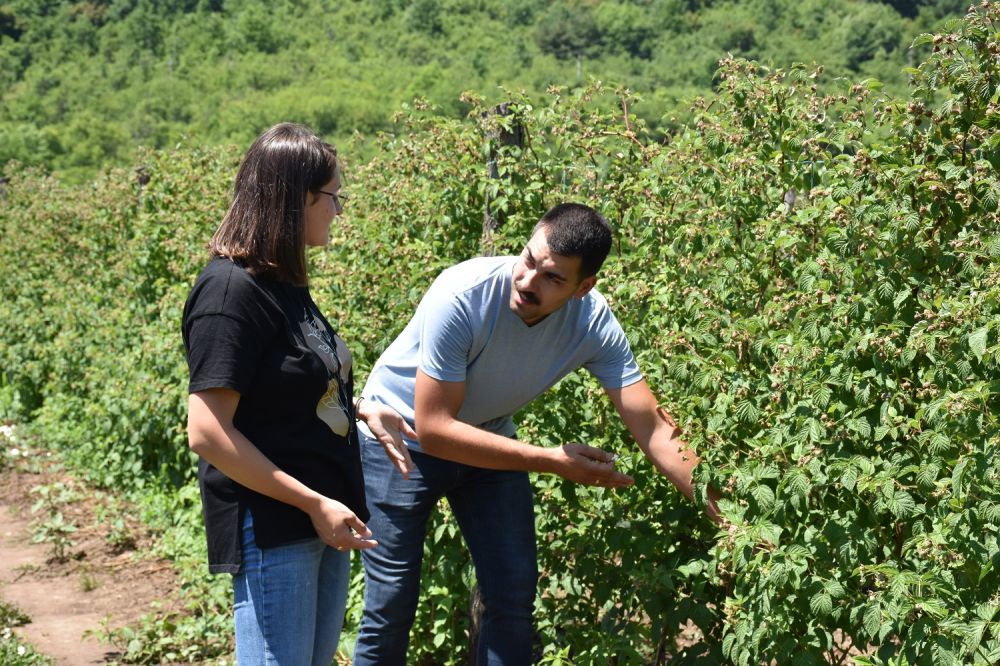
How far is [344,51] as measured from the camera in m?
76.0

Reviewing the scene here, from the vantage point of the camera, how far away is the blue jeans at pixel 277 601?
2.43 m

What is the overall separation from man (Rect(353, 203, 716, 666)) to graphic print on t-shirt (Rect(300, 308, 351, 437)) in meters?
0.43

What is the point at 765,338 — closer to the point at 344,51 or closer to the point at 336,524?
the point at 336,524

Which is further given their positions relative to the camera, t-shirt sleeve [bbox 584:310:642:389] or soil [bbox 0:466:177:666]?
soil [bbox 0:466:177:666]

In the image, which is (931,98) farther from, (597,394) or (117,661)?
(117,661)

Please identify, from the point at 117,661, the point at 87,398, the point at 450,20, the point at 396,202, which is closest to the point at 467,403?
the point at 396,202

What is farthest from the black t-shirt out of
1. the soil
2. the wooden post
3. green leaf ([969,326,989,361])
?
the soil

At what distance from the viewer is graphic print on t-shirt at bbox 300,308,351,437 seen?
250 cm

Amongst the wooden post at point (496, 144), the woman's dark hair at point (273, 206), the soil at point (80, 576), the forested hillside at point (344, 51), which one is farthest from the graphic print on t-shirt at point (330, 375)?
the forested hillside at point (344, 51)

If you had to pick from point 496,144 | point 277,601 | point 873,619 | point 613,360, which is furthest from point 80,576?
point 873,619

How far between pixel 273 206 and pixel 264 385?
356 mm

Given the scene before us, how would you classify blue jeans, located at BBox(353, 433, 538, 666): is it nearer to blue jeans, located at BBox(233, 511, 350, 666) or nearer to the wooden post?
blue jeans, located at BBox(233, 511, 350, 666)

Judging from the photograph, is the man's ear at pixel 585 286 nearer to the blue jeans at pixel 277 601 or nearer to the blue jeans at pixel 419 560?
the blue jeans at pixel 419 560

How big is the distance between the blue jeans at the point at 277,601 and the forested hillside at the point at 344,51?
48397mm
